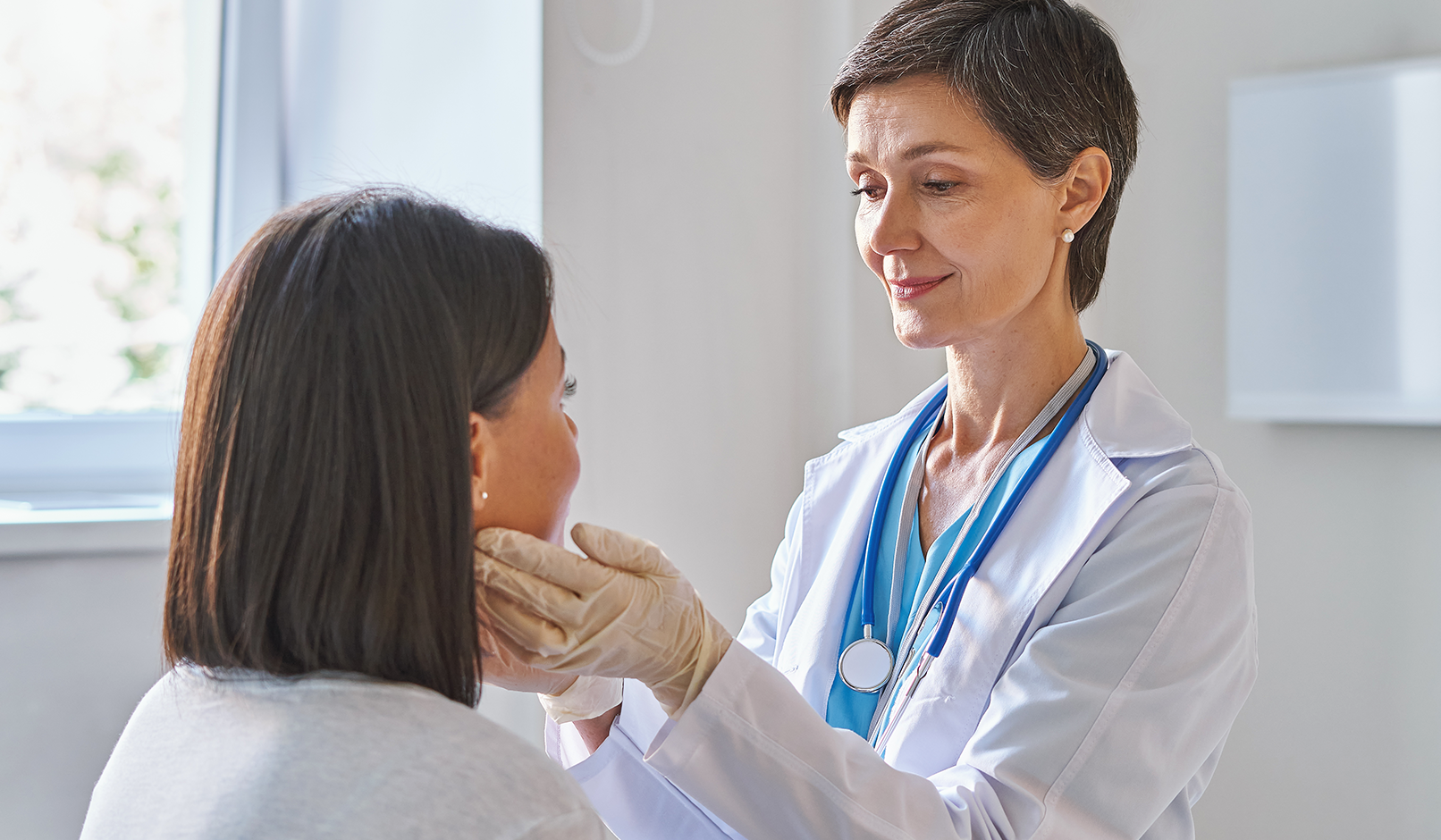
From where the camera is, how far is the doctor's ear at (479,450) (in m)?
0.82

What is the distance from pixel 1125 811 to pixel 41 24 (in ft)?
6.58

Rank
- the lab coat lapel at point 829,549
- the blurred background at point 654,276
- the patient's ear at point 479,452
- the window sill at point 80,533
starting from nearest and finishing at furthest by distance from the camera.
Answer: the patient's ear at point 479,452 → the lab coat lapel at point 829,549 → the window sill at point 80,533 → the blurred background at point 654,276

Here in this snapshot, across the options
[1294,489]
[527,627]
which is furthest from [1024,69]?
[1294,489]

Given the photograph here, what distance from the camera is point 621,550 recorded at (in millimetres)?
898

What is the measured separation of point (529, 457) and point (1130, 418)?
→ 0.66 meters

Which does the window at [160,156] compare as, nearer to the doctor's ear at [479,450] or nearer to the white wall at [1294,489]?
the doctor's ear at [479,450]

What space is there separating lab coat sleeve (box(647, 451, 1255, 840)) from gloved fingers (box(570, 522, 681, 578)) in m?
0.10

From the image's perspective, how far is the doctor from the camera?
0.91 meters

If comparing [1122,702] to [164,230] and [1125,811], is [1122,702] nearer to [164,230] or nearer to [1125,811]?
[1125,811]

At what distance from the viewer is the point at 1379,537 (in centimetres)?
172

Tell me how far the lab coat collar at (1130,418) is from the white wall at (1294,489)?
2.51ft

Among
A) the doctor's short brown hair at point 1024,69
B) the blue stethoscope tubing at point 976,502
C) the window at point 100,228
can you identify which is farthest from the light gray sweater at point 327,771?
the window at point 100,228

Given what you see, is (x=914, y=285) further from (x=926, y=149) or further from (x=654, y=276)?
(x=654, y=276)

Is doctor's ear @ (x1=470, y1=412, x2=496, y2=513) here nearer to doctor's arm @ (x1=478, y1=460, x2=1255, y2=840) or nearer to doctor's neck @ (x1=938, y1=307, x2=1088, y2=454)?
doctor's arm @ (x1=478, y1=460, x2=1255, y2=840)
